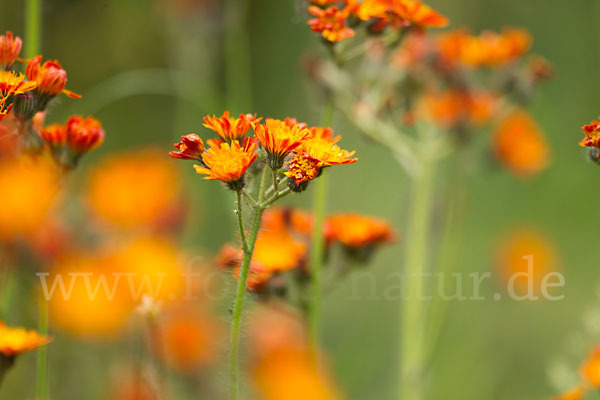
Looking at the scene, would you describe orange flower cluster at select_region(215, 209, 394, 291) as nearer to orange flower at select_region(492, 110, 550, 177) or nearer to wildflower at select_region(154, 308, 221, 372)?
wildflower at select_region(154, 308, 221, 372)

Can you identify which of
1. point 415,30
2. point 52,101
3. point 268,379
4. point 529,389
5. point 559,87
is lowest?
point 529,389

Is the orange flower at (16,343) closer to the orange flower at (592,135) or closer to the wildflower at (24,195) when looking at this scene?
the wildflower at (24,195)

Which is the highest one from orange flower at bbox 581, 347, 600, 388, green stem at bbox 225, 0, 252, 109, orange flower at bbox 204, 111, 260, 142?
green stem at bbox 225, 0, 252, 109

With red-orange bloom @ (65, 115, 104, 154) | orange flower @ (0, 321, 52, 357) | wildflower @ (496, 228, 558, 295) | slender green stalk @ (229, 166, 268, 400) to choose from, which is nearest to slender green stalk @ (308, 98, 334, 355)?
slender green stalk @ (229, 166, 268, 400)

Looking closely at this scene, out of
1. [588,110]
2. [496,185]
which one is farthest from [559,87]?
[496,185]

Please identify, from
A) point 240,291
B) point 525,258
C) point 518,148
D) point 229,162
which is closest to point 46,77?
point 229,162

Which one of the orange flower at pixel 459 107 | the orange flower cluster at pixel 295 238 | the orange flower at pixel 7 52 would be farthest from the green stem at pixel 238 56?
the orange flower at pixel 7 52

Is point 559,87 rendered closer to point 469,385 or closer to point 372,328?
point 372,328
